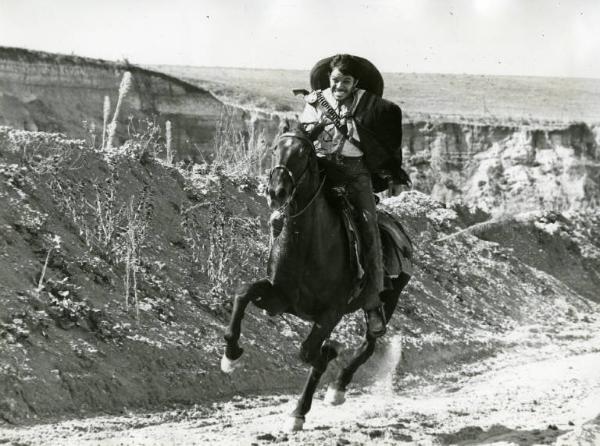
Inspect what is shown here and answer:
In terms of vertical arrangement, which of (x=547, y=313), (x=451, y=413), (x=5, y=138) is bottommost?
(x=547, y=313)

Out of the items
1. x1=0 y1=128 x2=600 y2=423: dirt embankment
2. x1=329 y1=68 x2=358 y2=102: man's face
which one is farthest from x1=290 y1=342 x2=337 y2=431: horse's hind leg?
x1=329 y1=68 x2=358 y2=102: man's face

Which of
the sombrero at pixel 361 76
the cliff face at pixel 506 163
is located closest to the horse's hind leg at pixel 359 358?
the sombrero at pixel 361 76

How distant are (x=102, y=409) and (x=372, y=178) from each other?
3633mm

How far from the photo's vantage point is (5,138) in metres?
13.5

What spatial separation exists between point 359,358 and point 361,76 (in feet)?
9.70

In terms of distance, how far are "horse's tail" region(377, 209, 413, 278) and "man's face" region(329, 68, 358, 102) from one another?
1468mm

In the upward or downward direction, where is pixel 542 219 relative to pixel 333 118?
downward

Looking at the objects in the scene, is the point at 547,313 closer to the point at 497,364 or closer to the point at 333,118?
the point at 497,364

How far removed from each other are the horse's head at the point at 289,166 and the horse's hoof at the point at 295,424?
2034 mm

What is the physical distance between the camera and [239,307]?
8.23 meters

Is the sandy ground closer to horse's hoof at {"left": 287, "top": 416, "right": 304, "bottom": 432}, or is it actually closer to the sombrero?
horse's hoof at {"left": 287, "top": 416, "right": 304, "bottom": 432}

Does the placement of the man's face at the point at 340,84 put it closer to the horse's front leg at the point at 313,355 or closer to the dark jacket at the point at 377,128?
the dark jacket at the point at 377,128

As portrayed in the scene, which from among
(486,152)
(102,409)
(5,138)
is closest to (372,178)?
(102,409)

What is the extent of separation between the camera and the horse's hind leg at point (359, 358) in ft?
31.9
